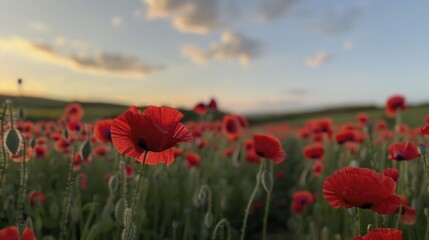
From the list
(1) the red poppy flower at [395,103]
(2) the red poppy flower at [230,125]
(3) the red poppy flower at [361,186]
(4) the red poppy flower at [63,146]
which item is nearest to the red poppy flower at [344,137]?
(2) the red poppy flower at [230,125]

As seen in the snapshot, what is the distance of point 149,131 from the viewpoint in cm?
158

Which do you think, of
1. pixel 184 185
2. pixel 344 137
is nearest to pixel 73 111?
pixel 184 185

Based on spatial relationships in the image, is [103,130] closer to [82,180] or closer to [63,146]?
[82,180]

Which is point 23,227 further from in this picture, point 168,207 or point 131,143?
point 168,207

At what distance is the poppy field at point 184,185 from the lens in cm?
165

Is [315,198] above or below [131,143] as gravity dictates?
below

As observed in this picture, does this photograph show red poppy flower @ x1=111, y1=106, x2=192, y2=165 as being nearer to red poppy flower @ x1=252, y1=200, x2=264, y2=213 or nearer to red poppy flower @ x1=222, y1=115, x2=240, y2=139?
red poppy flower @ x1=222, y1=115, x2=240, y2=139

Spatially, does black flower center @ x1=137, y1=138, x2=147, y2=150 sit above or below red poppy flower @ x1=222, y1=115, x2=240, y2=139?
below

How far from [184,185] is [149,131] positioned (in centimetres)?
336

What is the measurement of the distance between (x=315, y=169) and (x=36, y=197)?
266 cm

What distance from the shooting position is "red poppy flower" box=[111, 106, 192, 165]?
1.58m

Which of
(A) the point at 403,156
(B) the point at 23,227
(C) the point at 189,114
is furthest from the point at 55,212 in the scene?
(C) the point at 189,114

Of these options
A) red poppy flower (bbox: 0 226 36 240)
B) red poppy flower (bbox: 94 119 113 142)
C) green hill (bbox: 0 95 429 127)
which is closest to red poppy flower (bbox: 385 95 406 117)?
red poppy flower (bbox: 94 119 113 142)

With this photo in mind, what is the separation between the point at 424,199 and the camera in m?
3.97
